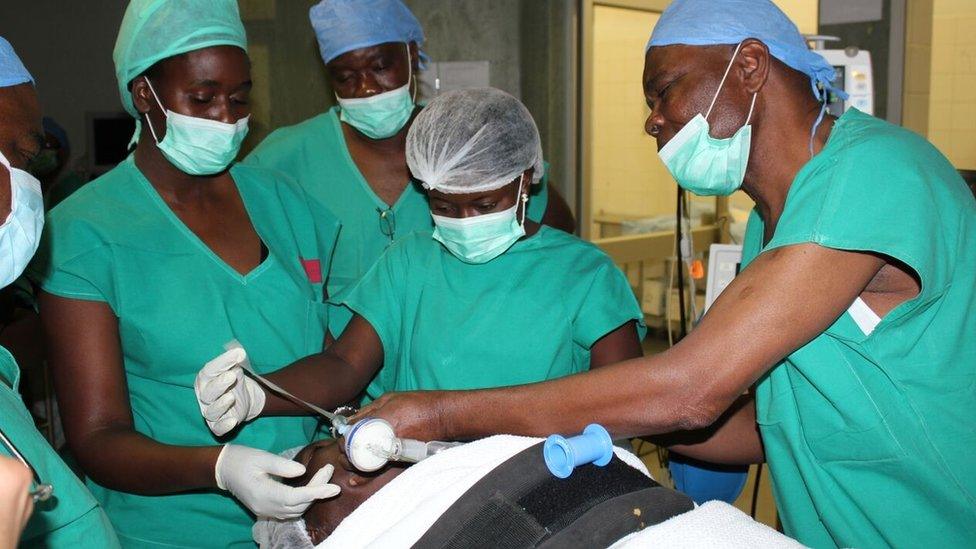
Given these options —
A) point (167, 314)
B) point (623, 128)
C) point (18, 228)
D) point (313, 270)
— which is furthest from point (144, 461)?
point (623, 128)

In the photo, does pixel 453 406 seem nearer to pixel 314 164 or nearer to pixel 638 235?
pixel 314 164

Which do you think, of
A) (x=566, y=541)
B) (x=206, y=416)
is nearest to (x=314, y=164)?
(x=206, y=416)

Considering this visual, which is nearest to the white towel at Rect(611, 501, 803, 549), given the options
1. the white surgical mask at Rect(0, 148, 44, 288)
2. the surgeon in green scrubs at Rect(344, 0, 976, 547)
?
the surgeon in green scrubs at Rect(344, 0, 976, 547)

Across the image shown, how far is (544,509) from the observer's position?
2.93 ft

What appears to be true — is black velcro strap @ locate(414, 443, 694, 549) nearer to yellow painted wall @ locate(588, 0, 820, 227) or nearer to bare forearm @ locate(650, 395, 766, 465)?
bare forearm @ locate(650, 395, 766, 465)

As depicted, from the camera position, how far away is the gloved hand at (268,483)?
1252mm

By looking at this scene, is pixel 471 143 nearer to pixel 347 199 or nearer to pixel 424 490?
pixel 347 199

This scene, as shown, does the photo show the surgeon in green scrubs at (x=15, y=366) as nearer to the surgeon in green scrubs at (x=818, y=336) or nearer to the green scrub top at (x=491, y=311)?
the surgeon in green scrubs at (x=818, y=336)

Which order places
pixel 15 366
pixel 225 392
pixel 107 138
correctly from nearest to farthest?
pixel 15 366 < pixel 225 392 < pixel 107 138

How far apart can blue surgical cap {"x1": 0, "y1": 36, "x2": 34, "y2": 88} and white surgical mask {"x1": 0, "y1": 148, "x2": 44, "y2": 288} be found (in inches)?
4.4

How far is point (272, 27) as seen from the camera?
3402 mm

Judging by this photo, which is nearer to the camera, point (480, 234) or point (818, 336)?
point (818, 336)

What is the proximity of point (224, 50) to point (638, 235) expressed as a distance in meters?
3.21

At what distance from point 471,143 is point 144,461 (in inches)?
31.9
